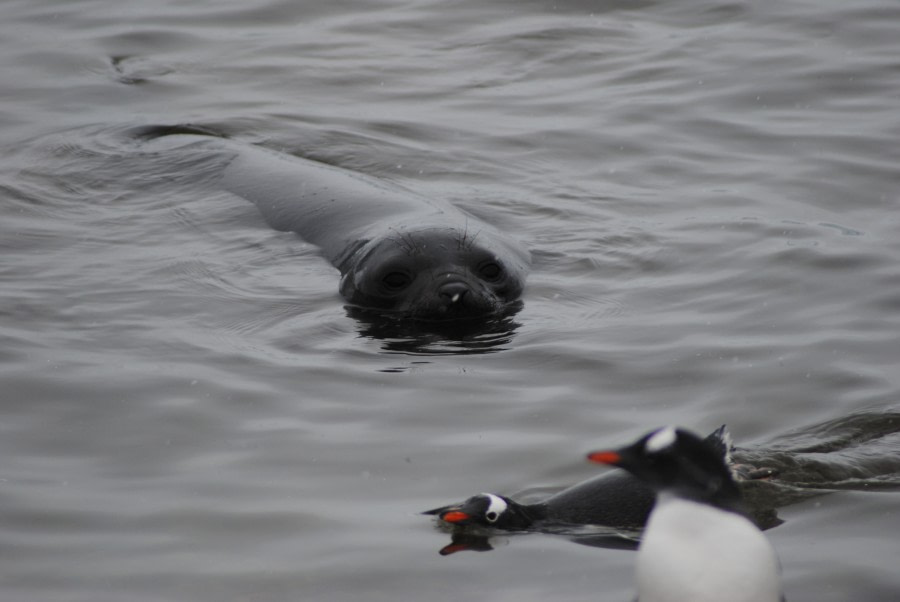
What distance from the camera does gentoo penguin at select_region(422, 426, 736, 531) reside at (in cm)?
494

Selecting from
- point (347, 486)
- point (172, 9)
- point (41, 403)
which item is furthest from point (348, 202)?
point (172, 9)

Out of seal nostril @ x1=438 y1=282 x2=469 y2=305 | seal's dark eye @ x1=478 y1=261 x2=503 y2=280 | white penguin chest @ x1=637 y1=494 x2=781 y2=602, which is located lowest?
seal nostril @ x1=438 y1=282 x2=469 y2=305

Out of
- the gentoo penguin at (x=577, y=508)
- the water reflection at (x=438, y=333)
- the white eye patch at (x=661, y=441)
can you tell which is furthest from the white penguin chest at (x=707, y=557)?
the water reflection at (x=438, y=333)

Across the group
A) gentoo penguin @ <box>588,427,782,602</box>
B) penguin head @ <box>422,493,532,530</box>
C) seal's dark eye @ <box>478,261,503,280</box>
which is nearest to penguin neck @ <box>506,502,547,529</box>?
penguin head @ <box>422,493,532,530</box>

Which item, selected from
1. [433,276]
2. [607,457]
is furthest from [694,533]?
[433,276]

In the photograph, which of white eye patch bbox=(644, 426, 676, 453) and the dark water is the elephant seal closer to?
the dark water

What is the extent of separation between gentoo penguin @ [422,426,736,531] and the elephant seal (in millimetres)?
2526

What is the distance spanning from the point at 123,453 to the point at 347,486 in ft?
3.25

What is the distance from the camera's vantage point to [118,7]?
52.0ft

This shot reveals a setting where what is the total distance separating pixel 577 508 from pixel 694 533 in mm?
1580

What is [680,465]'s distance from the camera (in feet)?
11.3

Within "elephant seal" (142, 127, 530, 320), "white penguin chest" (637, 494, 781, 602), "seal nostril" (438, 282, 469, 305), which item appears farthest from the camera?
"elephant seal" (142, 127, 530, 320)

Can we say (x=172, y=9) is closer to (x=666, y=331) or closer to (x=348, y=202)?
(x=348, y=202)

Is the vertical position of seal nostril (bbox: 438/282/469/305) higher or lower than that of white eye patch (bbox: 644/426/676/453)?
lower
